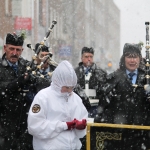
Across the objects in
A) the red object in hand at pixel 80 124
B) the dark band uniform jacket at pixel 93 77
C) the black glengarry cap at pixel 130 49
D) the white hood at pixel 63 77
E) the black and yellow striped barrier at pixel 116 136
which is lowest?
the black and yellow striped barrier at pixel 116 136

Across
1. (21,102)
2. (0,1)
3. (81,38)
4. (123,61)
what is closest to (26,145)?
(21,102)

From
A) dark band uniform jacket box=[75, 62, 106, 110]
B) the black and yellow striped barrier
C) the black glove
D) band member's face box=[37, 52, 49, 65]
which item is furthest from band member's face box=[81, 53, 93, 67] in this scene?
the black and yellow striped barrier

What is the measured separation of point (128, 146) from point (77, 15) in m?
60.5

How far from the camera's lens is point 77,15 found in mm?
65938

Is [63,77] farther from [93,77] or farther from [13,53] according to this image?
[93,77]

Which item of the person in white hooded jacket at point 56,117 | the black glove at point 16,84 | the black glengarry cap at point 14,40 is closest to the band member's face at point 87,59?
the black glengarry cap at point 14,40

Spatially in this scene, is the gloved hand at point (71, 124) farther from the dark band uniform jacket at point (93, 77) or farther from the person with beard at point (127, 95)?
the dark band uniform jacket at point (93, 77)

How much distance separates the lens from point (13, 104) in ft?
20.9

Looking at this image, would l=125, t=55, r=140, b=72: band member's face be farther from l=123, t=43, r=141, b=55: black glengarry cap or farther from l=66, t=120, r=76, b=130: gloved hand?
l=66, t=120, r=76, b=130: gloved hand

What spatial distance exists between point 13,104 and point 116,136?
1.30 metres

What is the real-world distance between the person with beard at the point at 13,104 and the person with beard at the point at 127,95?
93 centimetres

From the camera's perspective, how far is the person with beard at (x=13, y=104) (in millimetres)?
6340

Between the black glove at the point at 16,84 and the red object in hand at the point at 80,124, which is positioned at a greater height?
the black glove at the point at 16,84

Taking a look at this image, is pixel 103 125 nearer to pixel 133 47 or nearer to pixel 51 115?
pixel 51 115
